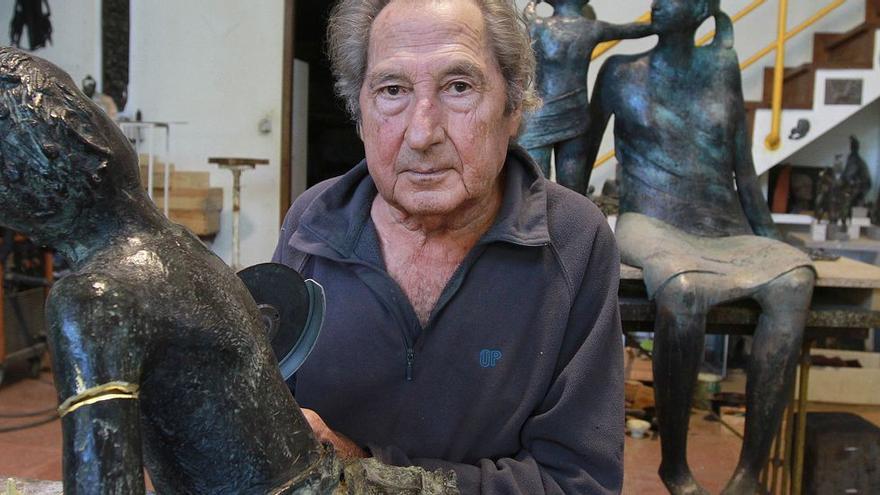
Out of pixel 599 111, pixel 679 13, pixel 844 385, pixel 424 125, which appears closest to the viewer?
pixel 424 125

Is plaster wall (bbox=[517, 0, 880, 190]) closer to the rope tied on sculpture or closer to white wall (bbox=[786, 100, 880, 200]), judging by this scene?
white wall (bbox=[786, 100, 880, 200])

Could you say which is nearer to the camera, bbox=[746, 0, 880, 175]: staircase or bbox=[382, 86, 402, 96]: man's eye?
bbox=[382, 86, 402, 96]: man's eye

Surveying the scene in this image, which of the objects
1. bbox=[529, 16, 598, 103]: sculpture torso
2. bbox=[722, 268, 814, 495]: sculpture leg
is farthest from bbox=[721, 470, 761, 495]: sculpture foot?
bbox=[529, 16, 598, 103]: sculpture torso

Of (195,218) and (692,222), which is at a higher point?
(692,222)

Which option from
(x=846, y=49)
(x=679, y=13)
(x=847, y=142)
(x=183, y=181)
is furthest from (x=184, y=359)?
(x=847, y=142)

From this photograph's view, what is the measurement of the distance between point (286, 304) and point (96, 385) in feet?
1.19

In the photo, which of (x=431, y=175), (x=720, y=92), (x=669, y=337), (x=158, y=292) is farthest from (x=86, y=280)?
(x=720, y=92)

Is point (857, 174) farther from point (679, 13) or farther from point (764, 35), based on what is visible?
point (679, 13)

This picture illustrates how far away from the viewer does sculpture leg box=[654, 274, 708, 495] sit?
2662mm

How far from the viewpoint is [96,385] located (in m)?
0.65

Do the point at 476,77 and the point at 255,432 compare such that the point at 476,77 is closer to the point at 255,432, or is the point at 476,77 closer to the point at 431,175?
the point at 431,175

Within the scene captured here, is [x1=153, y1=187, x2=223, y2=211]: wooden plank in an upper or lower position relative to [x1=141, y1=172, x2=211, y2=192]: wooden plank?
lower

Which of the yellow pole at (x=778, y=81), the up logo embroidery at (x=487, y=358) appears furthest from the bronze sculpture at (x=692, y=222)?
the yellow pole at (x=778, y=81)

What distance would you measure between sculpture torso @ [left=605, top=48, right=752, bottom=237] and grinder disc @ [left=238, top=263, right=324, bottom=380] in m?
2.34
